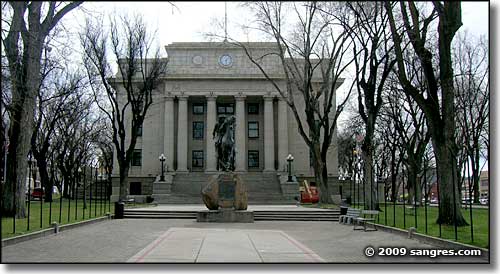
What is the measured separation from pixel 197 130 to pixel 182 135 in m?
2.94

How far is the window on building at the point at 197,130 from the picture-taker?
191 ft

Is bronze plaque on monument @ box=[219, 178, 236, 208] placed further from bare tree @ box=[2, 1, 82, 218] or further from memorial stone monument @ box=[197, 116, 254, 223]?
bare tree @ box=[2, 1, 82, 218]

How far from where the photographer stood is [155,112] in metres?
58.1

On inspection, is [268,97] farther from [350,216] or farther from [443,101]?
[443,101]

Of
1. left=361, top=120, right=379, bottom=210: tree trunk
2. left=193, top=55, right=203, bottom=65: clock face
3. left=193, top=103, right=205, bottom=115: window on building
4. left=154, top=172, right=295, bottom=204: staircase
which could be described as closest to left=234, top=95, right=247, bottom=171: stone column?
left=154, top=172, right=295, bottom=204: staircase

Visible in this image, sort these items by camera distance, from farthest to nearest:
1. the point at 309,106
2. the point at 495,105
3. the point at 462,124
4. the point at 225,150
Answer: the point at 462,124
the point at 309,106
the point at 225,150
the point at 495,105

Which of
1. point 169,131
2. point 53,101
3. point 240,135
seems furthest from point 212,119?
point 53,101

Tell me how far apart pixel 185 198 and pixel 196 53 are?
65.1ft

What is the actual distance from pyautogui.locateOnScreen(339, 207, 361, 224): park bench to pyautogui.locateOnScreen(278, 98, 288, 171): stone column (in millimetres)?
30314

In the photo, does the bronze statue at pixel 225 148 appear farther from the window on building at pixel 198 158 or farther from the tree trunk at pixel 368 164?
the window on building at pixel 198 158

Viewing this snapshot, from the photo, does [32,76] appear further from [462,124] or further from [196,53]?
[196,53]

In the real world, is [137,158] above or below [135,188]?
above

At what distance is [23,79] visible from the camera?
20219mm

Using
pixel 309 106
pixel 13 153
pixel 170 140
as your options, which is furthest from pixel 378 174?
pixel 13 153
